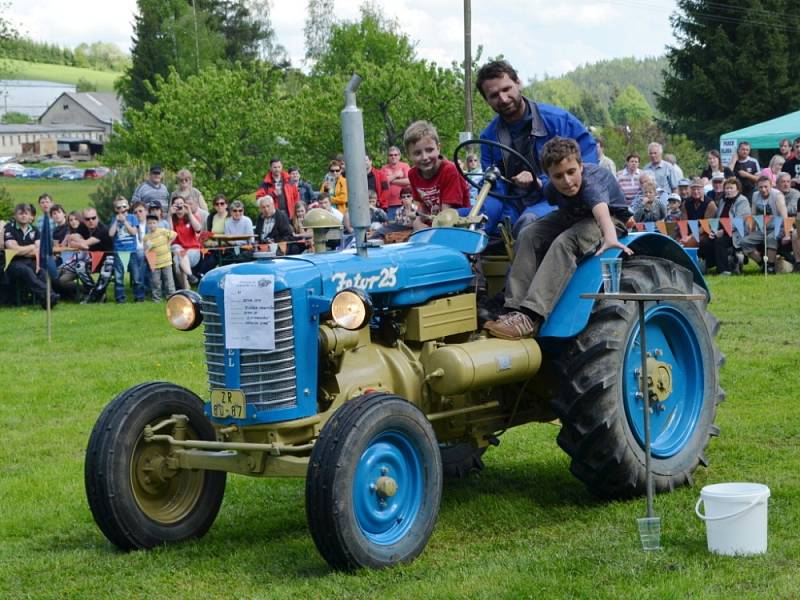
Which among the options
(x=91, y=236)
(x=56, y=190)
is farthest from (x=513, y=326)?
(x=56, y=190)

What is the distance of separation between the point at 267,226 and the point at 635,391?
11863mm

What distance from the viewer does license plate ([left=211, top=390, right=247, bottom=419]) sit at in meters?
5.63

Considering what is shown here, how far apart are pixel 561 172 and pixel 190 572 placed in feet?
8.89

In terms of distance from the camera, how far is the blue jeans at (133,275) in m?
18.1

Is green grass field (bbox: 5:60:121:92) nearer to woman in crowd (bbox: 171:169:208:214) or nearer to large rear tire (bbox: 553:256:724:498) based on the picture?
woman in crowd (bbox: 171:169:208:214)

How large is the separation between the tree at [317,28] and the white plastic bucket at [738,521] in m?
70.0

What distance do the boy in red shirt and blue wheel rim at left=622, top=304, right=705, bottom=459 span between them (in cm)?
136

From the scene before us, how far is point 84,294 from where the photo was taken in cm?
1859

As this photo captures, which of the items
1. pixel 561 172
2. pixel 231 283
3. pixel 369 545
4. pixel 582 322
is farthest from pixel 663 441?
pixel 231 283

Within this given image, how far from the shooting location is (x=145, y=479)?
600 cm

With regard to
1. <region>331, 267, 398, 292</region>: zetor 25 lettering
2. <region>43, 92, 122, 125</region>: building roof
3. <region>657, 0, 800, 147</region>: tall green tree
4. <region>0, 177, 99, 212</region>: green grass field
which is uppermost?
<region>43, 92, 122, 125</region>: building roof

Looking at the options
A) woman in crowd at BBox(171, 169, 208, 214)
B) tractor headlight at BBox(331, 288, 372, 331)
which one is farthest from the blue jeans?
tractor headlight at BBox(331, 288, 372, 331)

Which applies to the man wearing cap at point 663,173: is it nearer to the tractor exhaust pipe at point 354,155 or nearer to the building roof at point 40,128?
the tractor exhaust pipe at point 354,155

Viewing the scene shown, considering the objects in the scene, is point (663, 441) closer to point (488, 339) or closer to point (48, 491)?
point (488, 339)
